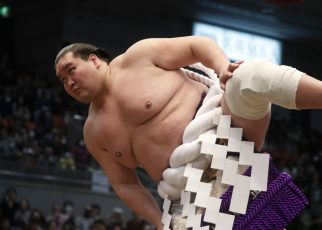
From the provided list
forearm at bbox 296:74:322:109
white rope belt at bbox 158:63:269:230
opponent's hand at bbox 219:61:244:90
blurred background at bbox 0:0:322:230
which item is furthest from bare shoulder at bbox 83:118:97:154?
blurred background at bbox 0:0:322:230

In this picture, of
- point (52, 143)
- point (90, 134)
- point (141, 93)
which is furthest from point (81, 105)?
point (141, 93)

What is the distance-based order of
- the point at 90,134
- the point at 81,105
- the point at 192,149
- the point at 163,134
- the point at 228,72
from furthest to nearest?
the point at 81,105 → the point at 90,134 → the point at 163,134 → the point at 192,149 → the point at 228,72

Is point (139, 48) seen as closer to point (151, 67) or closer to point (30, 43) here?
point (151, 67)

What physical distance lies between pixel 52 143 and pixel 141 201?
5806 millimetres

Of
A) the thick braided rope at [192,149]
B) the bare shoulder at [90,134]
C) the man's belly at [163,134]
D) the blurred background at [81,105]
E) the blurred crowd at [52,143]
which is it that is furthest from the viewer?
the blurred background at [81,105]

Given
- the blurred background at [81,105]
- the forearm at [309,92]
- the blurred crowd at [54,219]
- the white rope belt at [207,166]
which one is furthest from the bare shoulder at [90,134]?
the blurred background at [81,105]

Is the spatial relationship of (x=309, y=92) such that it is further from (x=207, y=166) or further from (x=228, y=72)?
(x=207, y=166)

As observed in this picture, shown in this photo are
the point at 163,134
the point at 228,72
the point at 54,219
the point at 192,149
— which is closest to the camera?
the point at 228,72

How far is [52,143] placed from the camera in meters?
7.73

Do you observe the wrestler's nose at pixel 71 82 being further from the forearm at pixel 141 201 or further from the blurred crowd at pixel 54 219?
the blurred crowd at pixel 54 219

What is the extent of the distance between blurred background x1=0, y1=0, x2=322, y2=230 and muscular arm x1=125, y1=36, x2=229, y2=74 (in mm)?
4161

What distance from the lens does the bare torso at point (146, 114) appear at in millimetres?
1884

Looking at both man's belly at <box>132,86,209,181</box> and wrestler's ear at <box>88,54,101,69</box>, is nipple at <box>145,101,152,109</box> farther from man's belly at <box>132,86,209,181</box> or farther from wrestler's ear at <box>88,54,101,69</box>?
wrestler's ear at <box>88,54,101,69</box>

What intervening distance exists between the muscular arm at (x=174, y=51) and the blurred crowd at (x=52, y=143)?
147 inches
